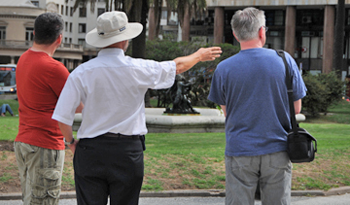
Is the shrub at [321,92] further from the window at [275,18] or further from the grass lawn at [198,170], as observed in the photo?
the window at [275,18]

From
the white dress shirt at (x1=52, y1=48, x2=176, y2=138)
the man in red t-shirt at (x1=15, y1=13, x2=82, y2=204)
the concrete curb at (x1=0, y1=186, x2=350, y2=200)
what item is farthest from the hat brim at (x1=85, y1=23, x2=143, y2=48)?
the concrete curb at (x1=0, y1=186, x2=350, y2=200)

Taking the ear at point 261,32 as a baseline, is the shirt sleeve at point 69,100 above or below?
below

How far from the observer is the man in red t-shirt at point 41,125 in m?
3.98

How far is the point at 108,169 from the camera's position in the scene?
351 centimetres

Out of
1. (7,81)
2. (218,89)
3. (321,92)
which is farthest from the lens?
(7,81)

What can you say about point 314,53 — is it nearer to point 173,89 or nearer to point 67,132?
point 173,89

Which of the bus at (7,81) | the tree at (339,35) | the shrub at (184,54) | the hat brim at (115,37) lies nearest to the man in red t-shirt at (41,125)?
the hat brim at (115,37)

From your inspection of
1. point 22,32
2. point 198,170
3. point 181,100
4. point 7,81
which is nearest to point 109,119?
point 198,170

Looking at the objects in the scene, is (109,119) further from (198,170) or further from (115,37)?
(198,170)

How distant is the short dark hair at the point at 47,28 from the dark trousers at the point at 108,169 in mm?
990

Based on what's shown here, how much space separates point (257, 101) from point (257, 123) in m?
0.16

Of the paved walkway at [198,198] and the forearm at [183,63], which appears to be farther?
the paved walkway at [198,198]

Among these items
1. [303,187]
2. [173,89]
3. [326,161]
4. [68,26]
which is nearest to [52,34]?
[303,187]

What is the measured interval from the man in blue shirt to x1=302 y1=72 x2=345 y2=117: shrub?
2303 cm
